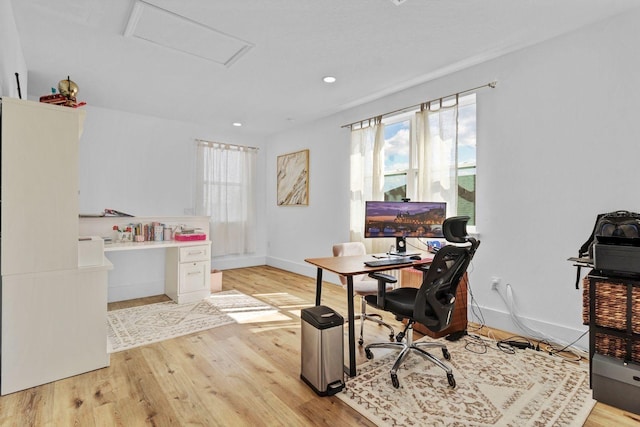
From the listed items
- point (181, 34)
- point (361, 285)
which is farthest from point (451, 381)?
point (181, 34)

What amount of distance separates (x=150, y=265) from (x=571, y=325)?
5.06m

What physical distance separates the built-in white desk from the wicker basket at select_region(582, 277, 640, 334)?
3919 millimetres

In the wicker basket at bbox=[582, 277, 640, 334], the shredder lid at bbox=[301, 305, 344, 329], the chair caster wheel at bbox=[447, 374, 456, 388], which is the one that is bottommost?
the chair caster wheel at bbox=[447, 374, 456, 388]

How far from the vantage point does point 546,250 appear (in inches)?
112

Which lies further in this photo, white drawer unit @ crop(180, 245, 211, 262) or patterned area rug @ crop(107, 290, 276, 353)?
white drawer unit @ crop(180, 245, 211, 262)

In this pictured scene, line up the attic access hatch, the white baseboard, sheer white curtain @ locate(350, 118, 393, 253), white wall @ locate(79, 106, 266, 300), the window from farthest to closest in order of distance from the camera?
white wall @ locate(79, 106, 266, 300) → sheer white curtain @ locate(350, 118, 393, 253) → the window → the white baseboard → the attic access hatch

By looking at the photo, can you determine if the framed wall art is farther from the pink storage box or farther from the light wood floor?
the light wood floor

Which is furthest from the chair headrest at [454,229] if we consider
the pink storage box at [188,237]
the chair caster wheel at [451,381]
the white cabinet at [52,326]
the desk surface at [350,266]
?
Result: the pink storage box at [188,237]

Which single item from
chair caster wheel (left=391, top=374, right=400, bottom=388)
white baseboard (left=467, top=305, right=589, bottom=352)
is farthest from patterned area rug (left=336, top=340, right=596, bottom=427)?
white baseboard (left=467, top=305, right=589, bottom=352)

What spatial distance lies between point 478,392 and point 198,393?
6.01ft

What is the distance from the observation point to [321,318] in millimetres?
2053

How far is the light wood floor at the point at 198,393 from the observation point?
1.79 m

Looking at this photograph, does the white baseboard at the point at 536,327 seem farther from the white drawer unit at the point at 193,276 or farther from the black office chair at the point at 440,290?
the white drawer unit at the point at 193,276

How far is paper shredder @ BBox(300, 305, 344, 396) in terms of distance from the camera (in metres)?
2.01
